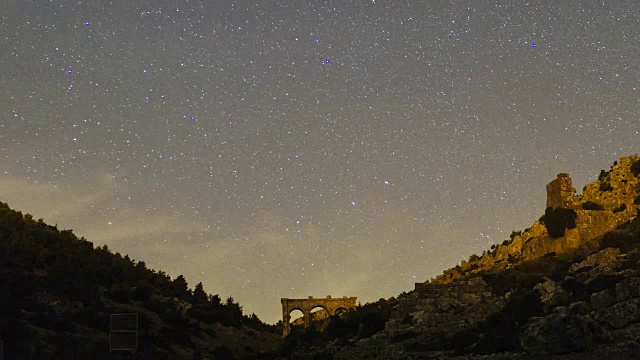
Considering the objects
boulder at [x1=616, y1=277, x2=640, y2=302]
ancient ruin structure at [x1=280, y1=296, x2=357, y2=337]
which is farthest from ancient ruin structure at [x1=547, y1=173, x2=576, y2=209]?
boulder at [x1=616, y1=277, x2=640, y2=302]

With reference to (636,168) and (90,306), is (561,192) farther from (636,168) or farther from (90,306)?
(90,306)

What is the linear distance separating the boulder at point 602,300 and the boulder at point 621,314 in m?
1.56

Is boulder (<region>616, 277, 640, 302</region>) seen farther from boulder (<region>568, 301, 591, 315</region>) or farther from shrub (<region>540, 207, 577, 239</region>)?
shrub (<region>540, 207, 577, 239</region>)

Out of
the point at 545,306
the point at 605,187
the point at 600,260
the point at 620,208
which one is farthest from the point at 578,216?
the point at 545,306

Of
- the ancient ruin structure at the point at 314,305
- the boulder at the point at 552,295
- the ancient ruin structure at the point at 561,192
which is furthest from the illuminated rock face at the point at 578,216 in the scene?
the boulder at the point at 552,295

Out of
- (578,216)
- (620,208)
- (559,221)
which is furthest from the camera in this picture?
(620,208)

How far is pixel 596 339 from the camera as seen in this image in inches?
957

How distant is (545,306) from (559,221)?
3284 cm

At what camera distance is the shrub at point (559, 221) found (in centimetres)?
6388

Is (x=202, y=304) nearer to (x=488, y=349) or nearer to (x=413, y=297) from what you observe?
(x=413, y=297)

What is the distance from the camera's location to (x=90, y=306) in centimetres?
4181

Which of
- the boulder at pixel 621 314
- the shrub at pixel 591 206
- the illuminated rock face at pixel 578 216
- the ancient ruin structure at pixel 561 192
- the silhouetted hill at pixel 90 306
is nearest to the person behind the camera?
the boulder at pixel 621 314

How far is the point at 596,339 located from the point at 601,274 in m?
14.0

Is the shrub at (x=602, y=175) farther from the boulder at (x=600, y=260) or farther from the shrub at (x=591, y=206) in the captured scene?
the boulder at (x=600, y=260)
